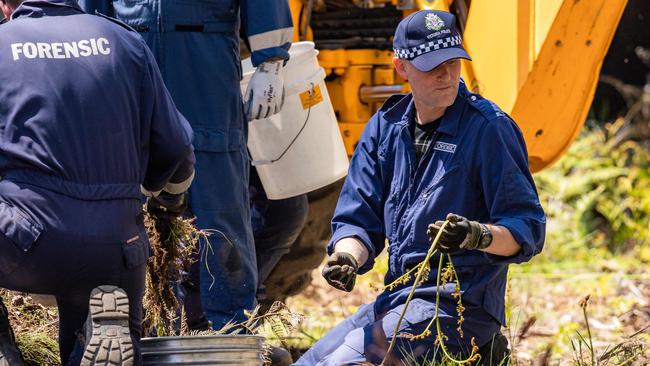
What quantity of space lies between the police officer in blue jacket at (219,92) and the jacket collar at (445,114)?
1084 millimetres

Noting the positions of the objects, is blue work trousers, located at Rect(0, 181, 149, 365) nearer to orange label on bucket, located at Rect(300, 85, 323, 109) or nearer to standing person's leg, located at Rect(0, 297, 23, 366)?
standing person's leg, located at Rect(0, 297, 23, 366)

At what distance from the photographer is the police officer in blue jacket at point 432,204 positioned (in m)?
4.28

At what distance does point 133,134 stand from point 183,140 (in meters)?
Result: 0.22

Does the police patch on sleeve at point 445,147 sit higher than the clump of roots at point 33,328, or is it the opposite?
the police patch on sleeve at point 445,147

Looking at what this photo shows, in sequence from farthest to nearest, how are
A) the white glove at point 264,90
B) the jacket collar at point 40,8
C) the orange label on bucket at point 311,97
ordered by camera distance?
the orange label on bucket at point 311,97
the white glove at point 264,90
the jacket collar at point 40,8

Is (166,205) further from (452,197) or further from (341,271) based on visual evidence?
(452,197)

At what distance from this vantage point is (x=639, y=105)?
1147 centimetres

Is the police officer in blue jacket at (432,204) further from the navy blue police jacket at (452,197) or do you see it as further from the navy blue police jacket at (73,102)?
the navy blue police jacket at (73,102)

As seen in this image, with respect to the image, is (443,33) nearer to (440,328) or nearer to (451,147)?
(451,147)

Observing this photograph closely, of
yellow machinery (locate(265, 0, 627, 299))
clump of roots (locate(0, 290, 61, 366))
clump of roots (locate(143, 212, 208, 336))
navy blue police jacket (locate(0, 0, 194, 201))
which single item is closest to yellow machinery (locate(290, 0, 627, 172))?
yellow machinery (locate(265, 0, 627, 299))

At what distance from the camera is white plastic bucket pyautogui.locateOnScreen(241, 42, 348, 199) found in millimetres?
6016

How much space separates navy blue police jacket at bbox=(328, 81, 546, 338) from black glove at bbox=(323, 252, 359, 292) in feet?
0.71

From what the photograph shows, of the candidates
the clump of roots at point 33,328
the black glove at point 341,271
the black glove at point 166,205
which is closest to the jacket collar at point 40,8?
the black glove at point 166,205

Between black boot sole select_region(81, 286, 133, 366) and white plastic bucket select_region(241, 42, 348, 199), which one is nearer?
black boot sole select_region(81, 286, 133, 366)
